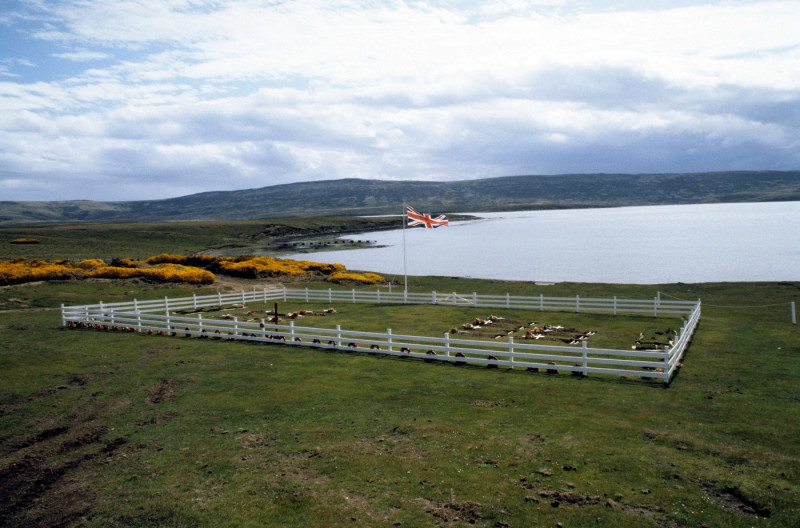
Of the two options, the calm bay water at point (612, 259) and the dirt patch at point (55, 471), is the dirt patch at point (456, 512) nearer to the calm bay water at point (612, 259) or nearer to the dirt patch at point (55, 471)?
the dirt patch at point (55, 471)

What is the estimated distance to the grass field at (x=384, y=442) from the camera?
33.4ft

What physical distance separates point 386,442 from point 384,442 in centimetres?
5

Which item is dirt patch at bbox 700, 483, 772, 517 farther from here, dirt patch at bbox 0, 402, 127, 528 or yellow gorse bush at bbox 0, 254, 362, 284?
yellow gorse bush at bbox 0, 254, 362, 284

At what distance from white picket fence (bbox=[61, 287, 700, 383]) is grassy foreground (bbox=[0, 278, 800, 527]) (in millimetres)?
821

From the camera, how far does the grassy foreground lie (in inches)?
400

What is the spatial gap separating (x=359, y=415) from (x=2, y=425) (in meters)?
9.59

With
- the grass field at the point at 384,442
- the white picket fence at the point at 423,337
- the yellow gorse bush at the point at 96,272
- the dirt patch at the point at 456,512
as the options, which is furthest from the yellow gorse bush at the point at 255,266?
the dirt patch at the point at 456,512

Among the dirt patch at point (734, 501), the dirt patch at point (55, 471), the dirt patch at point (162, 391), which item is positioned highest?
the dirt patch at point (55, 471)

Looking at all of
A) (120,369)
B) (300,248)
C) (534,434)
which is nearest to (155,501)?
A: (534,434)

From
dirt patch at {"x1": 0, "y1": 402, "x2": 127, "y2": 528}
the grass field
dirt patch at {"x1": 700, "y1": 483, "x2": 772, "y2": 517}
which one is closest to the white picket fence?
the grass field

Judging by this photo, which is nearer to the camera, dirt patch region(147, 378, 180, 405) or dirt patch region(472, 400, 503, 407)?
dirt patch region(472, 400, 503, 407)

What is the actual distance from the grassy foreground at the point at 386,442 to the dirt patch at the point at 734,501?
37 mm

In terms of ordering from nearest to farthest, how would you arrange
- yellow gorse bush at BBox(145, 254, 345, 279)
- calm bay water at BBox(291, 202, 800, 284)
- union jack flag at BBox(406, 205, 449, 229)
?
union jack flag at BBox(406, 205, 449, 229), yellow gorse bush at BBox(145, 254, 345, 279), calm bay water at BBox(291, 202, 800, 284)

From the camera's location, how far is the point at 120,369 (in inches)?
825
